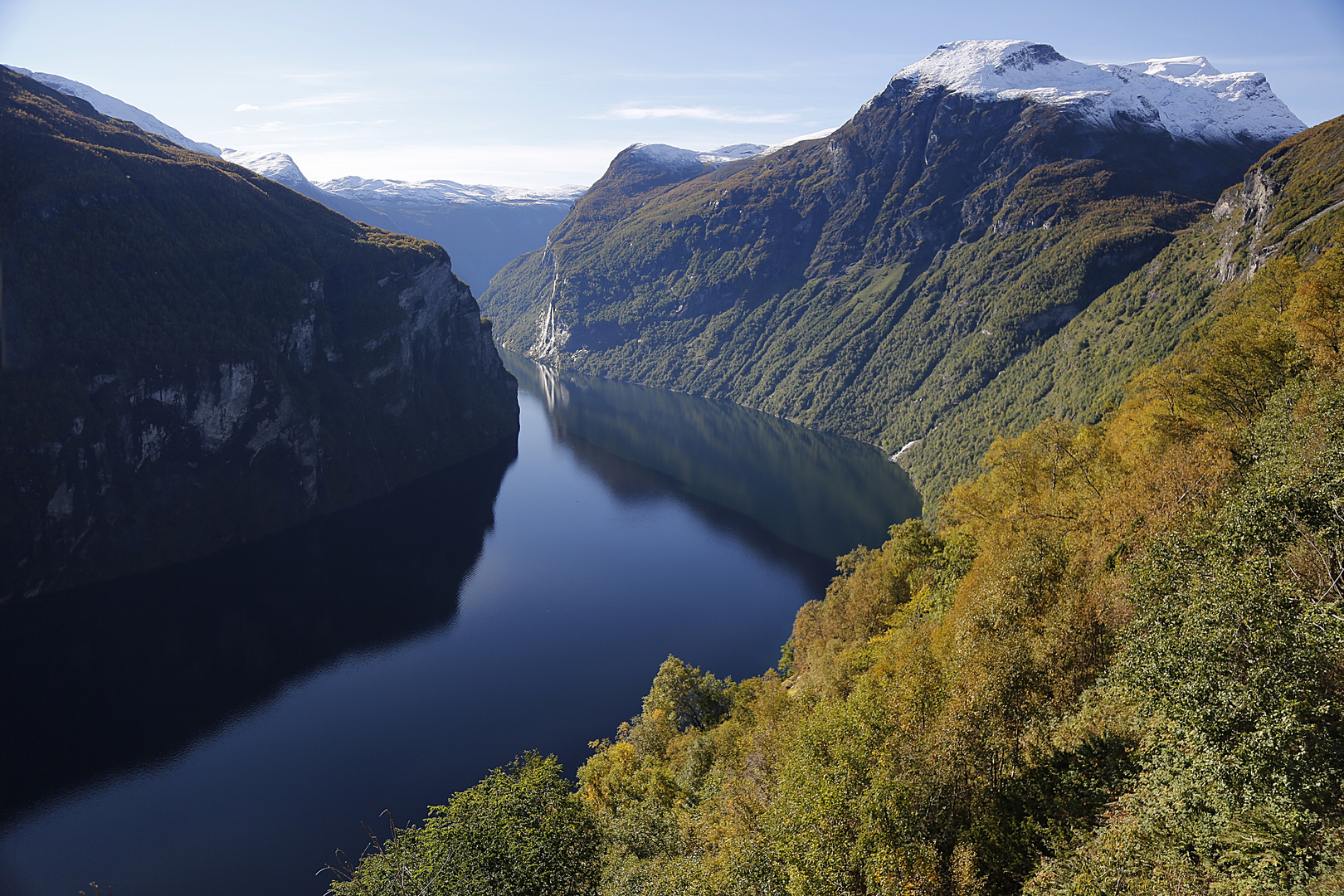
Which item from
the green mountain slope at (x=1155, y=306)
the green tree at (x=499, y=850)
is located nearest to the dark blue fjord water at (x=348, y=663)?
the green tree at (x=499, y=850)

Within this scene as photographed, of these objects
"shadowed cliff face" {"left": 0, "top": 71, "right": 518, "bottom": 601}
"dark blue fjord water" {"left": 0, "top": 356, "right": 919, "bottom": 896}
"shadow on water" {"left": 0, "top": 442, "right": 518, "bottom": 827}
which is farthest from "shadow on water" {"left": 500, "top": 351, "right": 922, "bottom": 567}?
"shadowed cliff face" {"left": 0, "top": 71, "right": 518, "bottom": 601}

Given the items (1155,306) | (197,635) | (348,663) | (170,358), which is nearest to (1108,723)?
(348,663)

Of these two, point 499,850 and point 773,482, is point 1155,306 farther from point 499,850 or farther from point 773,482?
point 499,850

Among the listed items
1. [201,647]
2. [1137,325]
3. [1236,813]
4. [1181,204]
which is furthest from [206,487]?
[1181,204]

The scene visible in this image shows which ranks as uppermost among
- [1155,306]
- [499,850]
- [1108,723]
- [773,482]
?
[1155,306]

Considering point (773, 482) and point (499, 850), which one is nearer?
point (499, 850)

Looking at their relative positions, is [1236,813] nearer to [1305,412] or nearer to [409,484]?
[1305,412]

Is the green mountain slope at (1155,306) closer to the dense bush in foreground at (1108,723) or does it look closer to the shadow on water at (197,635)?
the dense bush in foreground at (1108,723)

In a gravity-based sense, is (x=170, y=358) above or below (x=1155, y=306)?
below
